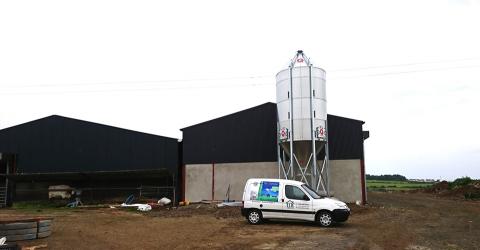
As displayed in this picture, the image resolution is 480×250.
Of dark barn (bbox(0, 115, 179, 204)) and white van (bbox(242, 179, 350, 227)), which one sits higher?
dark barn (bbox(0, 115, 179, 204))

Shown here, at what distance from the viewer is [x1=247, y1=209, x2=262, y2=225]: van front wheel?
16.8m

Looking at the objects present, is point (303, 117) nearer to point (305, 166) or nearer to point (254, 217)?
point (305, 166)

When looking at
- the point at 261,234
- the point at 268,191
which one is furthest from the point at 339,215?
the point at 261,234

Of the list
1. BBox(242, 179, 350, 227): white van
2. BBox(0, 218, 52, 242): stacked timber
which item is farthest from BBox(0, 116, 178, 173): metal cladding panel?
BBox(0, 218, 52, 242): stacked timber

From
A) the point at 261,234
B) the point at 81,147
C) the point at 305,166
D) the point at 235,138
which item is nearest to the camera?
the point at 261,234

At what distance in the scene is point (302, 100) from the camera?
23328mm

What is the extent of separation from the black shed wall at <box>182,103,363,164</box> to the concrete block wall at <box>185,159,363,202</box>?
38 cm

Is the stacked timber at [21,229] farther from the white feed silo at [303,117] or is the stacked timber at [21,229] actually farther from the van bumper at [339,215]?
the white feed silo at [303,117]

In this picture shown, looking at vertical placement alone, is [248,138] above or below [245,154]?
above

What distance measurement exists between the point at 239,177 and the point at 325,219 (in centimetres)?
1201

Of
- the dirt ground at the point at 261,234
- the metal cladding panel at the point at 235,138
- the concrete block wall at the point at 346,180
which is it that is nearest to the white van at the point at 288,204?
the dirt ground at the point at 261,234

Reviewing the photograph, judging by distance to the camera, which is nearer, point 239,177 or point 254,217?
point 254,217

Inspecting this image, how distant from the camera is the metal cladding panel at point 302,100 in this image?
76.2 ft

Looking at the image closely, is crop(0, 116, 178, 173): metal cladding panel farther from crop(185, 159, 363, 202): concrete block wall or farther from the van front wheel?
the van front wheel
